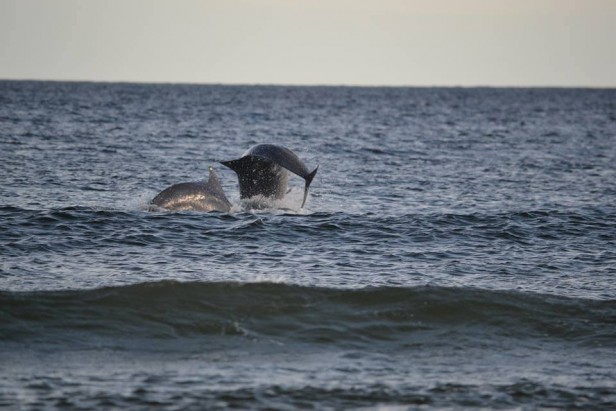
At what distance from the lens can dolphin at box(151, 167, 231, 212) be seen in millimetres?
23297

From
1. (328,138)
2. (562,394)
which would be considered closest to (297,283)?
(562,394)

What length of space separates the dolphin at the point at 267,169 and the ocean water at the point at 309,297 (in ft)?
1.91

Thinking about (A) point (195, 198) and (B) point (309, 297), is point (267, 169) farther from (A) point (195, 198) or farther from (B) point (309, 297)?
(B) point (309, 297)

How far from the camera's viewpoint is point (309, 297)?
15875 millimetres

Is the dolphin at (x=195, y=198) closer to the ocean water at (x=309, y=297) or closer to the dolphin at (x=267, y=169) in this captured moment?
the ocean water at (x=309, y=297)

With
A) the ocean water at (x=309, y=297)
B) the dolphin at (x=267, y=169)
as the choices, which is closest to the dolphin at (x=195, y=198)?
the ocean water at (x=309, y=297)

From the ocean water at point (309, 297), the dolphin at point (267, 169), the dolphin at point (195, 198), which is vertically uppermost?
the dolphin at point (267, 169)

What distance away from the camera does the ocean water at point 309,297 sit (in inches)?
468

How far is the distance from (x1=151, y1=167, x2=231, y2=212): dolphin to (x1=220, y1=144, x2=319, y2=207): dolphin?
2.47ft

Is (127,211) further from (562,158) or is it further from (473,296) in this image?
(562,158)

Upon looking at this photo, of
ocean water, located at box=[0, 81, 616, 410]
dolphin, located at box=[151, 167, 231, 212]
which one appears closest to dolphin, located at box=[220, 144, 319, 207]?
ocean water, located at box=[0, 81, 616, 410]

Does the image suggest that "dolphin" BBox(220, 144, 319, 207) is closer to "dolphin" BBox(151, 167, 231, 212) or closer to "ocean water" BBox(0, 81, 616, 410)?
"ocean water" BBox(0, 81, 616, 410)

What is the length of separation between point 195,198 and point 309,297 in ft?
26.8

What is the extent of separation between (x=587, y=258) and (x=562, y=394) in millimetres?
8467
